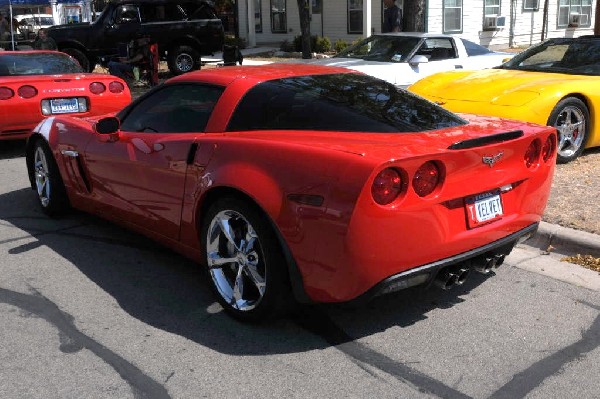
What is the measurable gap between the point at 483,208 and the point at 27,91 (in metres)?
6.75

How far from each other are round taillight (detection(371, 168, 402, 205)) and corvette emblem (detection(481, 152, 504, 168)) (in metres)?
0.58

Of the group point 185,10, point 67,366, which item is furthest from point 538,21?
point 67,366

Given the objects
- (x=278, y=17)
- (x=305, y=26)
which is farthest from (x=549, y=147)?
(x=278, y=17)

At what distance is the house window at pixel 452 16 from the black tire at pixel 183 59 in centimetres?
910

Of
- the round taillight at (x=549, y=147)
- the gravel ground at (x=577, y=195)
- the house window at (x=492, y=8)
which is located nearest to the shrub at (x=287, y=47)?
the house window at (x=492, y=8)

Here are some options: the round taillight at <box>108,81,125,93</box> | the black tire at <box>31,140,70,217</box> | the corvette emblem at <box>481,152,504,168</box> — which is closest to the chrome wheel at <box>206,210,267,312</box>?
the corvette emblem at <box>481,152,504,168</box>

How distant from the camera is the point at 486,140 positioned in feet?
11.6

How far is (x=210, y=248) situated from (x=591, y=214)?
3229 mm

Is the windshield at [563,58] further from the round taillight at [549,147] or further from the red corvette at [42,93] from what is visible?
the red corvette at [42,93]

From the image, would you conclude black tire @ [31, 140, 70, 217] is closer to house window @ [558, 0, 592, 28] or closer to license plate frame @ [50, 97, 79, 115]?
license plate frame @ [50, 97, 79, 115]

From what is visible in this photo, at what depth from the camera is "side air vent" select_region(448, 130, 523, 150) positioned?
11.2ft

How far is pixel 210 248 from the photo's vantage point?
3900mm

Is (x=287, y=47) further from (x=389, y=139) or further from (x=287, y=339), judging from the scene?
(x=287, y=339)

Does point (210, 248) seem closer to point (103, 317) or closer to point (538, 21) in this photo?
point (103, 317)
